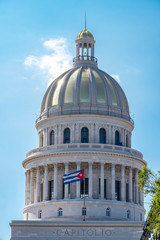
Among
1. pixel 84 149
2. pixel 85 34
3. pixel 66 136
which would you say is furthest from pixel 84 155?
pixel 85 34

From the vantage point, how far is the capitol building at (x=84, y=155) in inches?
4043

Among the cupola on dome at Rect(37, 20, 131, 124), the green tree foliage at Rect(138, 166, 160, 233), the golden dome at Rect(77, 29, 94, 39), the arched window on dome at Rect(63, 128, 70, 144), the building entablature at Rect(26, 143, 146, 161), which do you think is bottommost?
the green tree foliage at Rect(138, 166, 160, 233)

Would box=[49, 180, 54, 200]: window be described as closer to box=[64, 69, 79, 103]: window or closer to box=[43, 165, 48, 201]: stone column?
box=[43, 165, 48, 201]: stone column

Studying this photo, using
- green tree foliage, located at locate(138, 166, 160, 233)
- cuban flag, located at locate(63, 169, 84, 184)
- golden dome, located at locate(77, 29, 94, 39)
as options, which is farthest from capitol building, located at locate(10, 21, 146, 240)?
green tree foliage, located at locate(138, 166, 160, 233)

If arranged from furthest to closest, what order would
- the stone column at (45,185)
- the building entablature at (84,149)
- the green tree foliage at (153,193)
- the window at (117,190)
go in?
the window at (117,190)
the stone column at (45,185)
the building entablature at (84,149)
the green tree foliage at (153,193)

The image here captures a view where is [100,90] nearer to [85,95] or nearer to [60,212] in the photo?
[85,95]

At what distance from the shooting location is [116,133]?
109812mm

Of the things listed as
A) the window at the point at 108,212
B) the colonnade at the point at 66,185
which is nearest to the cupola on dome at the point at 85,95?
the colonnade at the point at 66,185

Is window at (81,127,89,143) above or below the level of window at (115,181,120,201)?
above

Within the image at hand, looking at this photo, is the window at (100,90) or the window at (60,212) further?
the window at (100,90)

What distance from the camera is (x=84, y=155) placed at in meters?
104

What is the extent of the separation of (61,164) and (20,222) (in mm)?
14476

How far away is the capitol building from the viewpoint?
103 m

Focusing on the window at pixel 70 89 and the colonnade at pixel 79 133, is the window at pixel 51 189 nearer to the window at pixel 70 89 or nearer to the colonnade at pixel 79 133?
the colonnade at pixel 79 133
